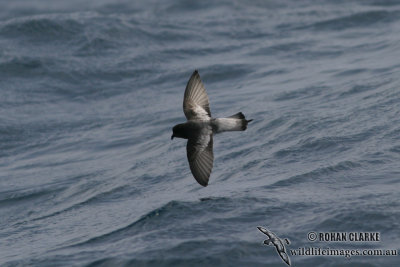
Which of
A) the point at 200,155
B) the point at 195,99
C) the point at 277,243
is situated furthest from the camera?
the point at 195,99

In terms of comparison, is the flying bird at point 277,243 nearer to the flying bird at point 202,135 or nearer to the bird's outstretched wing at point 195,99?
the flying bird at point 202,135

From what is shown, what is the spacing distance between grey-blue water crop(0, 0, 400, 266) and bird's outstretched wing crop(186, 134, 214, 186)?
54 cm

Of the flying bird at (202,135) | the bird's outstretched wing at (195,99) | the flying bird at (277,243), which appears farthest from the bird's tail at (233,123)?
the flying bird at (277,243)

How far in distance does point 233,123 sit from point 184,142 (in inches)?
186

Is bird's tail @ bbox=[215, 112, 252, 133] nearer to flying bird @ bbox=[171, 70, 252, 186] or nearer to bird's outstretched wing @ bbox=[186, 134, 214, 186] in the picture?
flying bird @ bbox=[171, 70, 252, 186]

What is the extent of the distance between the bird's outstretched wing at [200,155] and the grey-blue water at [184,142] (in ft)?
1.78

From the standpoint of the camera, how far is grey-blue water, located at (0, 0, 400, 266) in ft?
27.0

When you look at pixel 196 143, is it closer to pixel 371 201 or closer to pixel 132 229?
pixel 132 229

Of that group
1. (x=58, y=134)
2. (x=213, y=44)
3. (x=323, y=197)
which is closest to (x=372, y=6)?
(x=213, y=44)

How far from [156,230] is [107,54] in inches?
472

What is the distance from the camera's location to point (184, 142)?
1333cm

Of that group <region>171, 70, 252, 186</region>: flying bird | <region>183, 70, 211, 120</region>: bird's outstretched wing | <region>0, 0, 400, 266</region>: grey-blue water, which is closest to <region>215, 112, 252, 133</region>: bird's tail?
<region>171, 70, 252, 186</region>: flying bird

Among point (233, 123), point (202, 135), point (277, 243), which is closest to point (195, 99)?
point (202, 135)

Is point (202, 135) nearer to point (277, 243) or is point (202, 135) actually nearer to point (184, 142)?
point (277, 243)
